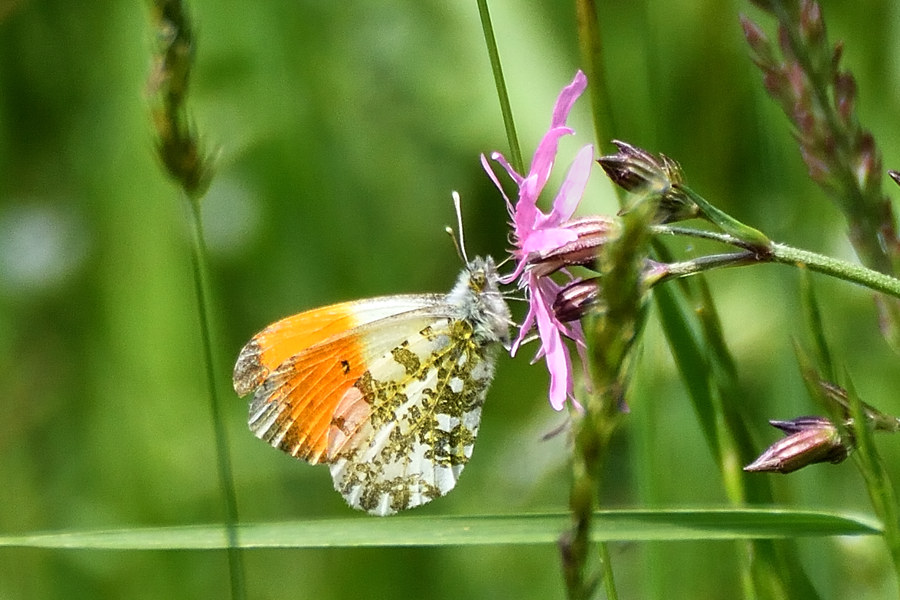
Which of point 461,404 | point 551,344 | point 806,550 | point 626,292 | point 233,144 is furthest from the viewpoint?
point 233,144

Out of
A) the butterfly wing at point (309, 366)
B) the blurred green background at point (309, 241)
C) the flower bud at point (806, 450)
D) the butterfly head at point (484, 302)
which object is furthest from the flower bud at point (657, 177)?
the blurred green background at point (309, 241)

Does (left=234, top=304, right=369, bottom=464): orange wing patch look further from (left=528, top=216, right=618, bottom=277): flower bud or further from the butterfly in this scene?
(left=528, top=216, right=618, bottom=277): flower bud

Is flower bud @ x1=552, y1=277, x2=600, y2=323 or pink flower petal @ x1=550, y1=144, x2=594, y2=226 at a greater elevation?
pink flower petal @ x1=550, y1=144, x2=594, y2=226

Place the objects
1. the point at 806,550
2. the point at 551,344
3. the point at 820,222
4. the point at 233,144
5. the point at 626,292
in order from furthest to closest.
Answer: the point at 233,144 < the point at 820,222 < the point at 806,550 < the point at 551,344 < the point at 626,292

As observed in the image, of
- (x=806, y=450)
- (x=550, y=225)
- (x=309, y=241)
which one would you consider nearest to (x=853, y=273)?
(x=806, y=450)

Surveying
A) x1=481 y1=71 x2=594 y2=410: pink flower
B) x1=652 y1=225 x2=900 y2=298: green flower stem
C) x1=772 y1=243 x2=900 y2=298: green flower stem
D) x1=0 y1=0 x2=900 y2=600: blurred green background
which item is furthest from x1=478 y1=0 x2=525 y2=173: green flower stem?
x1=0 y1=0 x2=900 y2=600: blurred green background

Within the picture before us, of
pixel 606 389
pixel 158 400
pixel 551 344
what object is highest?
pixel 158 400

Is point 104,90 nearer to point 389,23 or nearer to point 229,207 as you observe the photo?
point 229,207

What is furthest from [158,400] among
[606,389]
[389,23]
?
[606,389]
